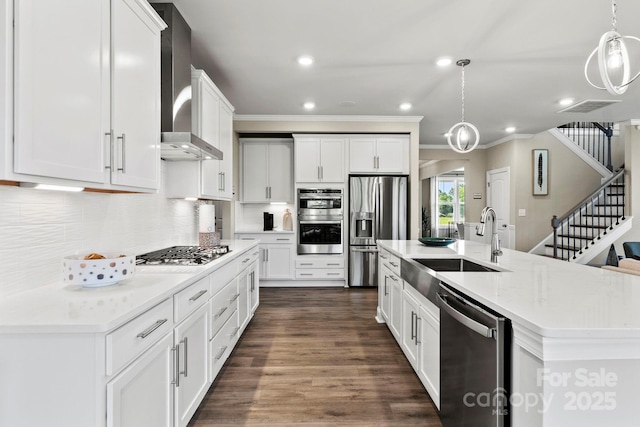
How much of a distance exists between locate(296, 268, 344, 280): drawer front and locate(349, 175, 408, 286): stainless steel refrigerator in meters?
0.21

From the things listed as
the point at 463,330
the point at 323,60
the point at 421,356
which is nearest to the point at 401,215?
the point at 323,60

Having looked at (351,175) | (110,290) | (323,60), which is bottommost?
(110,290)

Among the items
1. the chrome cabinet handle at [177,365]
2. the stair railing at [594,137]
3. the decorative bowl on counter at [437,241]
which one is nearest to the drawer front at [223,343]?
the chrome cabinet handle at [177,365]

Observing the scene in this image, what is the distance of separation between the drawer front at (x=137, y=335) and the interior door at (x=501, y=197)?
6.88 metres

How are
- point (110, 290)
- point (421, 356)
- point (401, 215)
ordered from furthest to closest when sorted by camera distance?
point (401, 215) → point (421, 356) → point (110, 290)

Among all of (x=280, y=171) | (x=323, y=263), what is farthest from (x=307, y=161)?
(x=323, y=263)

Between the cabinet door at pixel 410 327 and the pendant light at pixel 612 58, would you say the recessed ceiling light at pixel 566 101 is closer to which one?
the pendant light at pixel 612 58

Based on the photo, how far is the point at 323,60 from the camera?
11.0 ft

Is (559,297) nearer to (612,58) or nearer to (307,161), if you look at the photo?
(612,58)

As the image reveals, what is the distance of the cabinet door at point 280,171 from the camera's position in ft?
18.6

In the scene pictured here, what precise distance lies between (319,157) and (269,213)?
1.31 m

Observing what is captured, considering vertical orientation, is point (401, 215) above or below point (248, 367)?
above

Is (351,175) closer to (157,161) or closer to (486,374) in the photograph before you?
(157,161)

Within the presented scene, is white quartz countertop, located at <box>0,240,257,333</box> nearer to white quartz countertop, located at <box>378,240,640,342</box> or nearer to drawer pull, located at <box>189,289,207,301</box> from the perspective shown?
drawer pull, located at <box>189,289,207,301</box>
